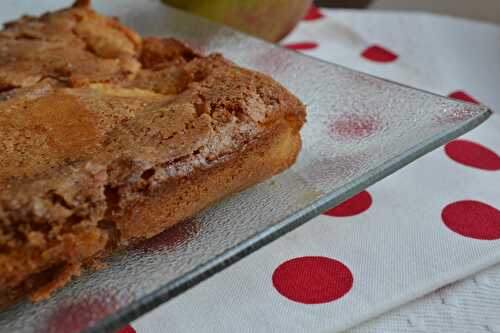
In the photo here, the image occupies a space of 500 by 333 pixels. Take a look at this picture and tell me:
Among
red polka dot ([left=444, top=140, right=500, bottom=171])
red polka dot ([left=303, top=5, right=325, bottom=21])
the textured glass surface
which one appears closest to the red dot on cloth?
the textured glass surface

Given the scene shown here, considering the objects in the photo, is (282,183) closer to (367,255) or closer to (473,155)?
(367,255)

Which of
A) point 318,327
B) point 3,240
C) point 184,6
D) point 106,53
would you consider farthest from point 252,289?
point 184,6

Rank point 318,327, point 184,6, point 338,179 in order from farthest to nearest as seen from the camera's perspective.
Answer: point 184,6, point 338,179, point 318,327

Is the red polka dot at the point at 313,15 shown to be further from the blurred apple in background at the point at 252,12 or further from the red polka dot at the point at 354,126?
the red polka dot at the point at 354,126

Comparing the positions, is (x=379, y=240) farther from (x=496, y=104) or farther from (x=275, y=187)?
(x=496, y=104)

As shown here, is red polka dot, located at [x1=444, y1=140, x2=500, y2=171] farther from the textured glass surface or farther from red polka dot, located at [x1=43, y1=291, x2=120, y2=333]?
red polka dot, located at [x1=43, y1=291, x2=120, y2=333]

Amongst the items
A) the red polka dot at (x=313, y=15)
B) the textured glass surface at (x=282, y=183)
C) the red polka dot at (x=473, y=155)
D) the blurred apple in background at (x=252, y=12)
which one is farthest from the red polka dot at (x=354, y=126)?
the red polka dot at (x=313, y=15)

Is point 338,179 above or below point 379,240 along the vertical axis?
above
